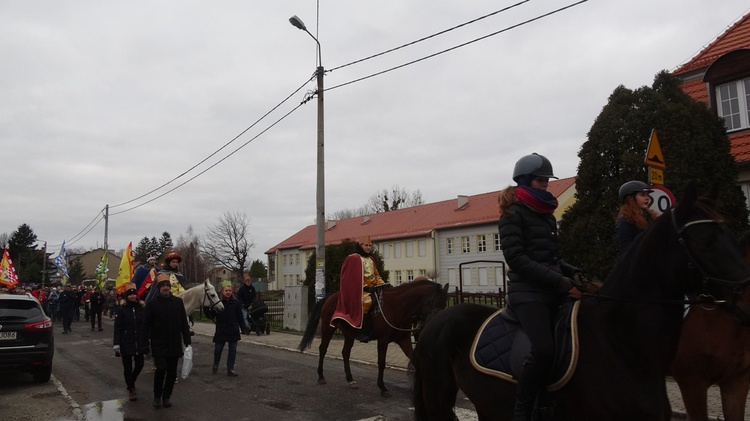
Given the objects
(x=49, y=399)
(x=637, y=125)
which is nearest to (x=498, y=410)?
(x=49, y=399)

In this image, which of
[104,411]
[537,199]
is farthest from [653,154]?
[104,411]

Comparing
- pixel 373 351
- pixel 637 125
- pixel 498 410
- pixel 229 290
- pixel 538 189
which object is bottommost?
pixel 373 351

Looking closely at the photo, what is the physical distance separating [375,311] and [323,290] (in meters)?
5.83

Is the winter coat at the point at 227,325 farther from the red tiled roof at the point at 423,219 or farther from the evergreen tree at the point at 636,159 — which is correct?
the red tiled roof at the point at 423,219

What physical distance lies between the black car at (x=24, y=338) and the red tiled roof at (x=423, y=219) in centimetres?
3063

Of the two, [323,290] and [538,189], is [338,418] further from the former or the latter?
[323,290]

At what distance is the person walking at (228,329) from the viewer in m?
11.0

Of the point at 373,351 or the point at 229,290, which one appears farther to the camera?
the point at 373,351

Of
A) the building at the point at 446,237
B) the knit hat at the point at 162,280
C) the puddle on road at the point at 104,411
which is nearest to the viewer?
the puddle on road at the point at 104,411

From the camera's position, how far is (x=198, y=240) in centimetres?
8094

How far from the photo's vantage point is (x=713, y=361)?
16.0 ft

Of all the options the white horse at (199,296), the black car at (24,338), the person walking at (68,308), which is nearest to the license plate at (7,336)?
the black car at (24,338)

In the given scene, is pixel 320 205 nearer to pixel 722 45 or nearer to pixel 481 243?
pixel 722 45

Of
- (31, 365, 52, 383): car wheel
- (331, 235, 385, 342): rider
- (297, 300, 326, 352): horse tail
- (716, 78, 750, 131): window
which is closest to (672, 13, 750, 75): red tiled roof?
(716, 78, 750, 131): window
